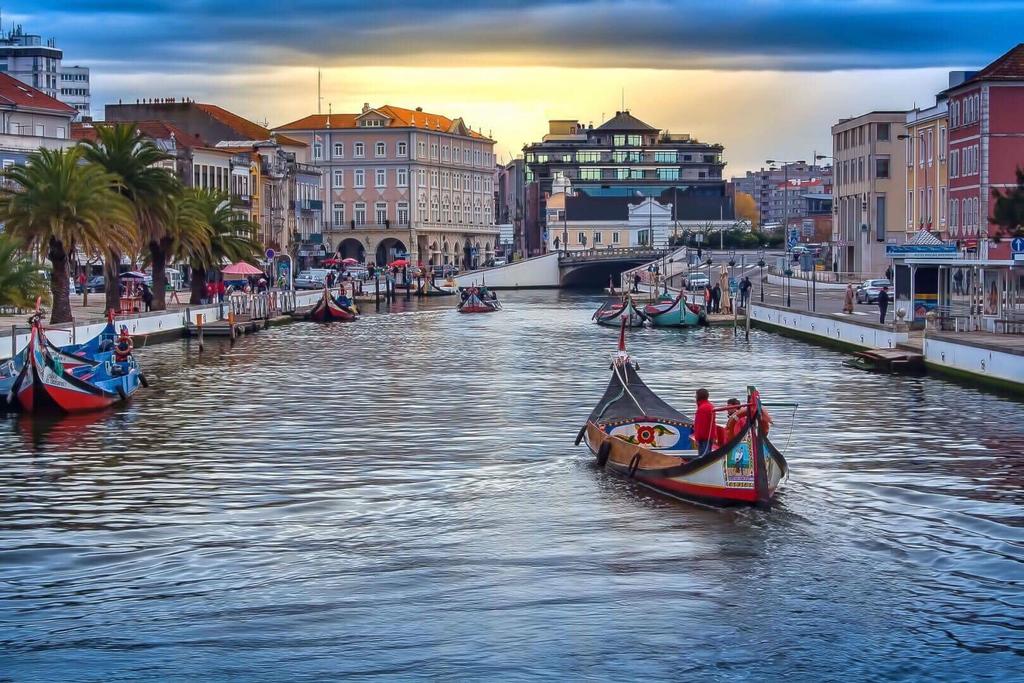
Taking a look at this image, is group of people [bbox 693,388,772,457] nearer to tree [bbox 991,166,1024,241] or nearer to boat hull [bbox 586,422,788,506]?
boat hull [bbox 586,422,788,506]

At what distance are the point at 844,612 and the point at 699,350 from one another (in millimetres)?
48409

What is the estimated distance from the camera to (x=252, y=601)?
21.4 m

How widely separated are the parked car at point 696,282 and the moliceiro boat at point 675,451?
280 feet

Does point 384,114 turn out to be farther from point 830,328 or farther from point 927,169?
point 830,328

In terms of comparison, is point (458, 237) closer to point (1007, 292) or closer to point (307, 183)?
point (307, 183)

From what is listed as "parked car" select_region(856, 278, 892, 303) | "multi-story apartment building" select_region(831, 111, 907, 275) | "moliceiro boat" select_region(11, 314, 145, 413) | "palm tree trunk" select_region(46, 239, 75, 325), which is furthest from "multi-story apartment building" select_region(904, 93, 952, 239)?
"moliceiro boat" select_region(11, 314, 145, 413)

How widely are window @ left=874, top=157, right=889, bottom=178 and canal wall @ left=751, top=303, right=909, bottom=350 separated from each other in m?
43.0

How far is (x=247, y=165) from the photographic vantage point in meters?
134

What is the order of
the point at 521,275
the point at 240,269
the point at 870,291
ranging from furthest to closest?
the point at 521,275, the point at 870,291, the point at 240,269

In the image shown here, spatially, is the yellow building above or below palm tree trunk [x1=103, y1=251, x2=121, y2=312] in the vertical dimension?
above

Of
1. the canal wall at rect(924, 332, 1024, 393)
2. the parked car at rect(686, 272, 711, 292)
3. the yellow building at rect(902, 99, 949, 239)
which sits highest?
the yellow building at rect(902, 99, 949, 239)

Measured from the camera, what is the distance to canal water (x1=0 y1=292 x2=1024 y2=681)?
19109mm

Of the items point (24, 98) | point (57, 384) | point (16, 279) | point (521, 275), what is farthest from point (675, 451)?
point (521, 275)

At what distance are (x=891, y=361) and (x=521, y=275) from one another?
107355 millimetres
